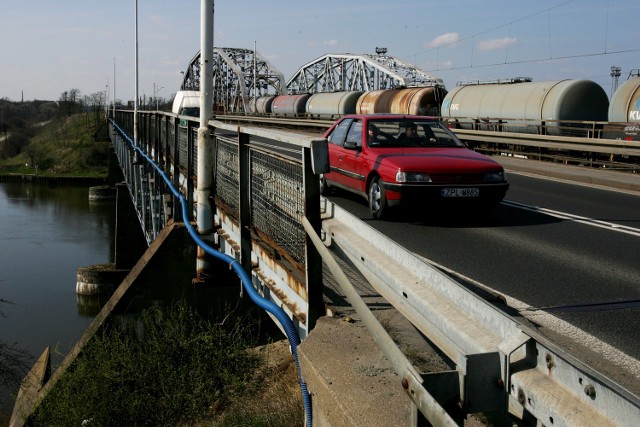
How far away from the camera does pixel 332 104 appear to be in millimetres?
52969

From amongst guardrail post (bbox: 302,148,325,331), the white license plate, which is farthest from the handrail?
the white license plate

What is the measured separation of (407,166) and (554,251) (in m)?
2.41

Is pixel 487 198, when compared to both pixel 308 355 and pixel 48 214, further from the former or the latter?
pixel 48 214

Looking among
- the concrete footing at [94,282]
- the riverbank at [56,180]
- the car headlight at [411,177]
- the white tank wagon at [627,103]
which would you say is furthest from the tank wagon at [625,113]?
the riverbank at [56,180]

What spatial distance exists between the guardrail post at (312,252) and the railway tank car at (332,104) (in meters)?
45.3

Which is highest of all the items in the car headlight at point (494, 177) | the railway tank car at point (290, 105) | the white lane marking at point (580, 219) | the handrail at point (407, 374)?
the railway tank car at point (290, 105)

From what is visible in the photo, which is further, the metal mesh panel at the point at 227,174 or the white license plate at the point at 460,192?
the white license plate at the point at 460,192

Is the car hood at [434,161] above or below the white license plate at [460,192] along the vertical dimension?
above

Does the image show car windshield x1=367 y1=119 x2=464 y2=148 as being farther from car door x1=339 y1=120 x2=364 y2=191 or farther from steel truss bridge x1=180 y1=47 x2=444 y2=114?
steel truss bridge x1=180 y1=47 x2=444 y2=114

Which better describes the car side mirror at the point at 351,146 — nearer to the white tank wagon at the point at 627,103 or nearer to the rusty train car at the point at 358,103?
the white tank wagon at the point at 627,103

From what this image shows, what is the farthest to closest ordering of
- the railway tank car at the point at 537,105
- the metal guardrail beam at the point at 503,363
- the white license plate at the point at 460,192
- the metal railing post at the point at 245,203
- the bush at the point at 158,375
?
the railway tank car at the point at 537,105 → the white license plate at the point at 460,192 → the bush at the point at 158,375 → the metal railing post at the point at 245,203 → the metal guardrail beam at the point at 503,363

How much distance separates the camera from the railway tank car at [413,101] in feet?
131

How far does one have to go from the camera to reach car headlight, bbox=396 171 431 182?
9.43 metres

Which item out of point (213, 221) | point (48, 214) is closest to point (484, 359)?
point (213, 221)
